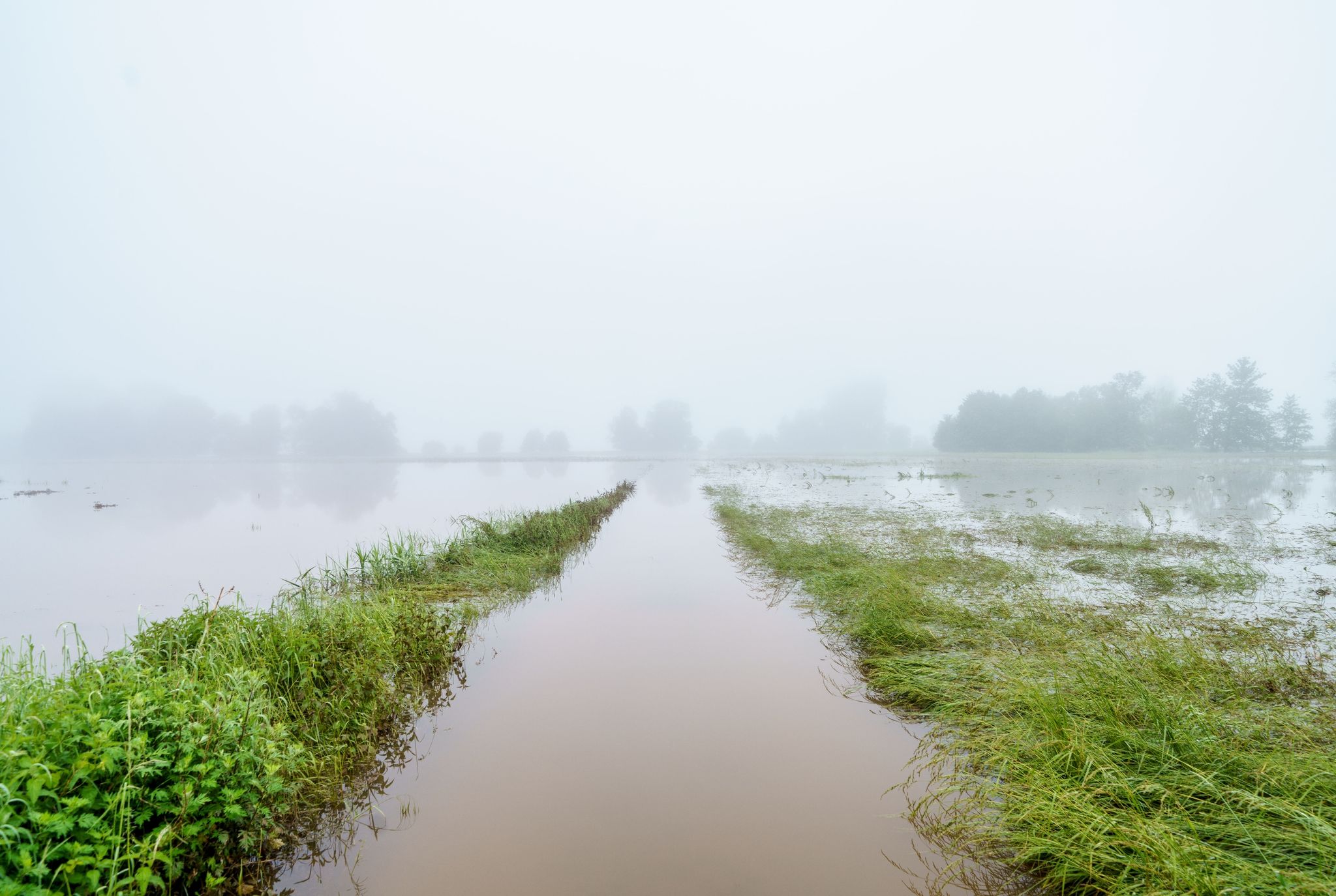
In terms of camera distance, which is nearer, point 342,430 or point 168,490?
point 168,490

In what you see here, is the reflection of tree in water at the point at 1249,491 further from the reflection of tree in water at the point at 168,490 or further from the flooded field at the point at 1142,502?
the reflection of tree in water at the point at 168,490

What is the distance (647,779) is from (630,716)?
1.14 metres

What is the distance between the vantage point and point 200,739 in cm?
278

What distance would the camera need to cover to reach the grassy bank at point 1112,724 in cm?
269

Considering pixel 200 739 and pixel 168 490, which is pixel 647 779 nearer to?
pixel 200 739

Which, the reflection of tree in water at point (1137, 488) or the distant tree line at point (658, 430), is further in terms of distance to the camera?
the distant tree line at point (658, 430)

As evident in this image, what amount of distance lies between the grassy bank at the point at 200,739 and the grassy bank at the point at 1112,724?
15.4 feet

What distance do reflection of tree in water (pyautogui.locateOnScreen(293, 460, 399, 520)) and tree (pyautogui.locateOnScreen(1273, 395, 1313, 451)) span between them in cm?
10850

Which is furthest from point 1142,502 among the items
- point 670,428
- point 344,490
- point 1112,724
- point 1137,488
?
point 670,428

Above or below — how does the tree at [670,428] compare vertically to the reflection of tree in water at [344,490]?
above

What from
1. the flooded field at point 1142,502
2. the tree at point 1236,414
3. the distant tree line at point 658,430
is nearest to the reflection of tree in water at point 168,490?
the flooded field at point 1142,502

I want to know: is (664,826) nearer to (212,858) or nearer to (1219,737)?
(212,858)

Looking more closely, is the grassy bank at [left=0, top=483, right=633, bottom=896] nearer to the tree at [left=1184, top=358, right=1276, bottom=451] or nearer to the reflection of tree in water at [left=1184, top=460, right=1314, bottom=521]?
the reflection of tree in water at [left=1184, top=460, right=1314, bottom=521]

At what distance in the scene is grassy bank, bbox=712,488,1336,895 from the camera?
8.82ft
